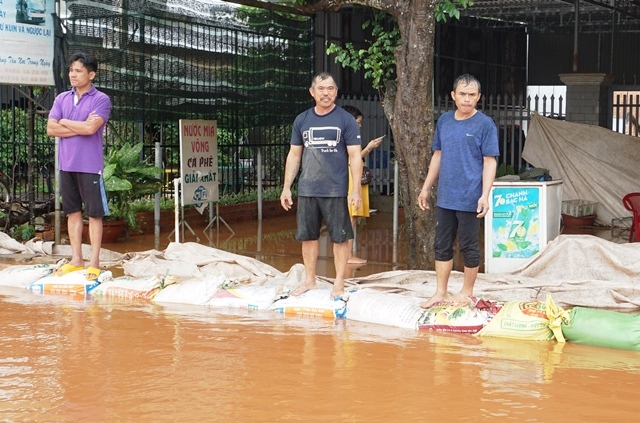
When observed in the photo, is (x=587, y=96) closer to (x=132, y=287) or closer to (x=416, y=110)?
(x=416, y=110)

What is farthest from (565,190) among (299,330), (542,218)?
(299,330)

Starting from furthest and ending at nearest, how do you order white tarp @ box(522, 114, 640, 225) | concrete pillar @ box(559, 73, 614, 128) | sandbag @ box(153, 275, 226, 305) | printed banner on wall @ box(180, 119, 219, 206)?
concrete pillar @ box(559, 73, 614, 128) → white tarp @ box(522, 114, 640, 225) → printed banner on wall @ box(180, 119, 219, 206) → sandbag @ box(153, 275, 226, 305)

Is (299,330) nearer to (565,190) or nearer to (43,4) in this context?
(43,4)

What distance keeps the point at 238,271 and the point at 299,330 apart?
197 cm

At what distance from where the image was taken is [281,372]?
232 inches

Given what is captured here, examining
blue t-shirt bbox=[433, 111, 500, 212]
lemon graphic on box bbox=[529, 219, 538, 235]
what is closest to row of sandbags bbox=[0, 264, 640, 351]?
blue t-shirt bbox=[433, 111, 500, 212]

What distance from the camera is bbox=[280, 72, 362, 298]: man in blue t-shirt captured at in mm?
7676

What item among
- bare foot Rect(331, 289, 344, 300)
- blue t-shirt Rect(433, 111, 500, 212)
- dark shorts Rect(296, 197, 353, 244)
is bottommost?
bare foot Rect(331, 289, 344, 300)

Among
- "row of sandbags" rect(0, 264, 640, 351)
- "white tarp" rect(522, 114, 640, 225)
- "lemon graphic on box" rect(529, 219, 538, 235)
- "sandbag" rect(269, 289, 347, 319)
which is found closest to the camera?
"row of sandbags" rect(0, 264, 640, 351)

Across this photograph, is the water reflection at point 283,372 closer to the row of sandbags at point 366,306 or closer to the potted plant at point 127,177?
the row of sandbags at point 366,306

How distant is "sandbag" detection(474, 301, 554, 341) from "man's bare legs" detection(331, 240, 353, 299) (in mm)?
1251

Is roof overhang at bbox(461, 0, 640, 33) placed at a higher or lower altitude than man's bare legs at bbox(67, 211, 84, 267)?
higher

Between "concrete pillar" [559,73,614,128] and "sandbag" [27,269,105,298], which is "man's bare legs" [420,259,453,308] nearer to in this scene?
"sandbag" [27,269,105,298]

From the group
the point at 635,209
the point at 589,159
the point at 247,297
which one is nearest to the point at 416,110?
the point at 247,297
